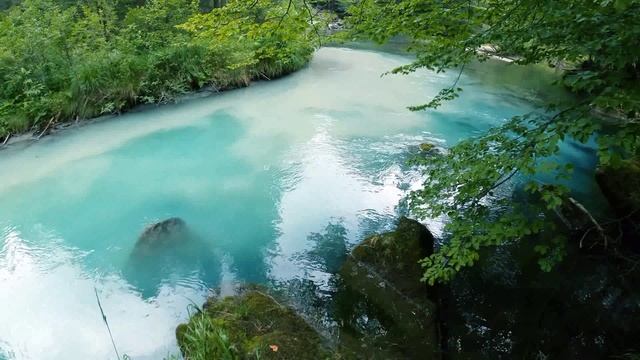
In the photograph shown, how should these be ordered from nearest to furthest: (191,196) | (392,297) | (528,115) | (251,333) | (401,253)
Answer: (528,115) < (251,333) < (392,297) < (401,253) < (191,196)

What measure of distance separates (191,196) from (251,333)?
14.9ft

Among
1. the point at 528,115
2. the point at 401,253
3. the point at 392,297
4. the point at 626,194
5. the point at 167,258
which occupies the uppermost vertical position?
the point at 528,115

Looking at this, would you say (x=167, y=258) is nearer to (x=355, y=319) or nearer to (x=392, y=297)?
(x=355, y=319)

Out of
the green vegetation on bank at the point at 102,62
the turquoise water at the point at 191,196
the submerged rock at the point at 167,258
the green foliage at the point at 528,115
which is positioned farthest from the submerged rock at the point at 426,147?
the submerged rock at the point at 167,258

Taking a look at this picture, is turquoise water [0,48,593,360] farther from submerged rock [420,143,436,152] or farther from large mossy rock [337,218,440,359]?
large mossy rock [337,218,440,359]

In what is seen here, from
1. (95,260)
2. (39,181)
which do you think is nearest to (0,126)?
(39,181)

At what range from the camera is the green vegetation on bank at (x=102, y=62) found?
34.8ft

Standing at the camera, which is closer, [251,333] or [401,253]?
[251,333]

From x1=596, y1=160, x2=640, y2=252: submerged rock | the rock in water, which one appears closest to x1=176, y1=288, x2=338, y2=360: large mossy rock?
the rock in water

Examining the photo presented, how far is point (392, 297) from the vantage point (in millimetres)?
4684

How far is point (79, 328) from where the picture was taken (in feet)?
16.6

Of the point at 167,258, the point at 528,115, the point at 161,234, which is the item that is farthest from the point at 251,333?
the point at 161,234

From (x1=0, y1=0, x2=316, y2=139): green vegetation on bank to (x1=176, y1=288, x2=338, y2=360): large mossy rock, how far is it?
17.4 feet

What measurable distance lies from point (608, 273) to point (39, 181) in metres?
9.54
